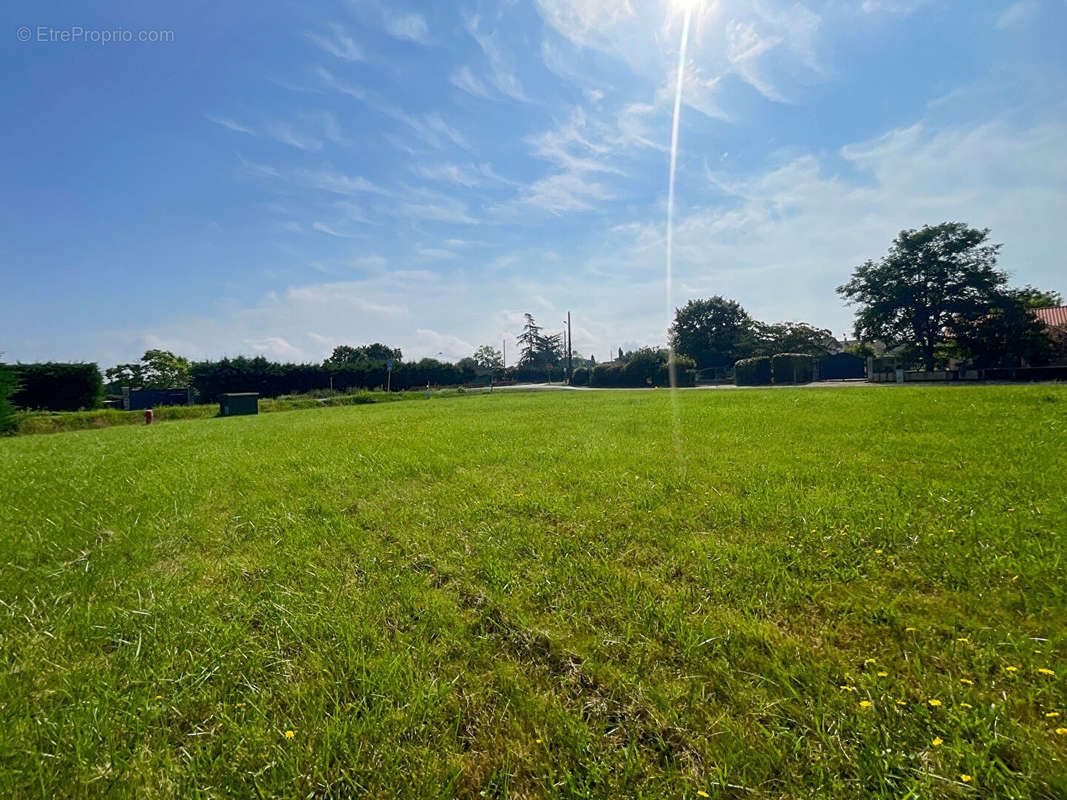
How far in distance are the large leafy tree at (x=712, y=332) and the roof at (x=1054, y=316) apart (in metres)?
23.8

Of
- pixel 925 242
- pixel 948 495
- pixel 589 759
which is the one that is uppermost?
pixel 925 242

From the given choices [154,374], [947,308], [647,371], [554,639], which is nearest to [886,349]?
[947,308]

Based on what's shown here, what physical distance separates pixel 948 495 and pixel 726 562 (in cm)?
249

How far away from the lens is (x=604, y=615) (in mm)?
2174

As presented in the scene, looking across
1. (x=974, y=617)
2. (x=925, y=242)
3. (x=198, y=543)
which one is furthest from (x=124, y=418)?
(x=925, y=242)

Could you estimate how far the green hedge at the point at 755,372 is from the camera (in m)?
36.6

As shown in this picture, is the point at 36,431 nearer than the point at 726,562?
No

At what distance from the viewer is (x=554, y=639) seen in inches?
79.0

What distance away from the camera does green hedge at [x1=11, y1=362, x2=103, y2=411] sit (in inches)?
858

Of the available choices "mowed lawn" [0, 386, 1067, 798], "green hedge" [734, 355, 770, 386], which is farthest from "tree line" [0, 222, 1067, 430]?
"mowed lawn" [0, 386, 1067, 798]

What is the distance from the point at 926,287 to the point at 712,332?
24557 mm

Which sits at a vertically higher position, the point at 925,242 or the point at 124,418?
the point at 925,242

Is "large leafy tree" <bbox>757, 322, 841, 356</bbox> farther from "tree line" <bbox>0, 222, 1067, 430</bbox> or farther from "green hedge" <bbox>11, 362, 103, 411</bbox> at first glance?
"green hedge" <bbox>11, 362, 103, 411</bbox>

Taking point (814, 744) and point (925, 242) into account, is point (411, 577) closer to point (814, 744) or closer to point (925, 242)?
point (814, 744)
